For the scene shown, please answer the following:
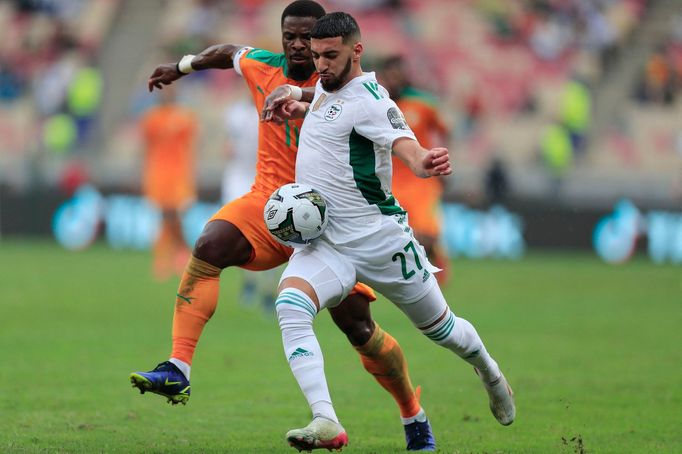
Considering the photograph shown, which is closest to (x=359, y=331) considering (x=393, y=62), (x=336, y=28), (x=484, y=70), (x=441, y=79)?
(x=336, y=28)

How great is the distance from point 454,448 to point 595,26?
878 inches

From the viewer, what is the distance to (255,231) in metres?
6.46

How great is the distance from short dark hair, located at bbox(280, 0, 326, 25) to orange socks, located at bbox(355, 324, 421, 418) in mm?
1733

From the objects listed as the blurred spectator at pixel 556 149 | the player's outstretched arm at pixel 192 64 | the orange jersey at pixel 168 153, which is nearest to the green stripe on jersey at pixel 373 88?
the player's outstretched arm at pixel 192 64

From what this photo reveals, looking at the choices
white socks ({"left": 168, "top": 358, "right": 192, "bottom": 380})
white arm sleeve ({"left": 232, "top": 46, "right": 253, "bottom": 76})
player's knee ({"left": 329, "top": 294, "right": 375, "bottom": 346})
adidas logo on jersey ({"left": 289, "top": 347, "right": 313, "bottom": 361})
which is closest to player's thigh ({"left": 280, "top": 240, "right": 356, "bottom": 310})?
adidas logo on jersey ({"left": 289, "top": 347, "right": 313, "bottom": 361})

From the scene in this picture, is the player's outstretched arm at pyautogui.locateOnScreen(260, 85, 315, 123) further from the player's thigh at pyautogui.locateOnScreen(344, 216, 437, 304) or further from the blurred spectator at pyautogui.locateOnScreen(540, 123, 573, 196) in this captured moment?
the blurred spectator at pyautogui.locateOnScreen(540, 123, 573, 196)

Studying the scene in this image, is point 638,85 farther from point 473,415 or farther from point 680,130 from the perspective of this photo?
point 473,415

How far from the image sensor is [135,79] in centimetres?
2733

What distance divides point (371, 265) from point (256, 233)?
2.74 ft

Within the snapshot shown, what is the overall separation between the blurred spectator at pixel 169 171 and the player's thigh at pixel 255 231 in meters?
11.5

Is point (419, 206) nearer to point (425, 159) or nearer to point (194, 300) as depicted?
point (194, 300)

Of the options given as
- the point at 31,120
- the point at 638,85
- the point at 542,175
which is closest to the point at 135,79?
the point at 31,120

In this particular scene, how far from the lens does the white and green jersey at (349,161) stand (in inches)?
231

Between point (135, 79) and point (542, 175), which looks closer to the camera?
point (542, 175)
